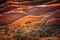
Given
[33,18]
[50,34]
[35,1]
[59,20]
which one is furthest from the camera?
[35,1]

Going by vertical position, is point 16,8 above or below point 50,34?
above

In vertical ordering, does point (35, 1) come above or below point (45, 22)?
above

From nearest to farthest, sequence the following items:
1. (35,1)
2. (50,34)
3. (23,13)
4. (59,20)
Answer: (50,34) < (59,20) < (23,13) < (35,1)

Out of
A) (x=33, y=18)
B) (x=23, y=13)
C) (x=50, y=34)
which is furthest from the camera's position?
(x=23, y=13)

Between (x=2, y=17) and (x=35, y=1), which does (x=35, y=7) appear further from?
(x=2, y=17)

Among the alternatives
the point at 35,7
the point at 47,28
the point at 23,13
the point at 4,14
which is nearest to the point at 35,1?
the point at 35,7

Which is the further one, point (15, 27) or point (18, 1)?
point (18, 1)

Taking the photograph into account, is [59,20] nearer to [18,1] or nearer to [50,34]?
[50,34]

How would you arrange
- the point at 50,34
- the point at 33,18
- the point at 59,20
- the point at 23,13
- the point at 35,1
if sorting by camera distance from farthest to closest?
the point at 35,1 < the point at 23,13 < the point at 33,18 < the point at 59,20 < the point at 50,34

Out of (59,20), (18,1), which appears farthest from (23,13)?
(59,20)
